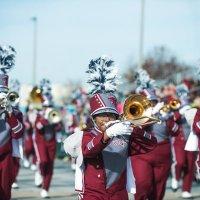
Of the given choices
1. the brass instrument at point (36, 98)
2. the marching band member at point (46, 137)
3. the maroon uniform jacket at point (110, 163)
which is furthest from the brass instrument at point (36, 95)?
the maroon uniform jacket at point (110, 163)

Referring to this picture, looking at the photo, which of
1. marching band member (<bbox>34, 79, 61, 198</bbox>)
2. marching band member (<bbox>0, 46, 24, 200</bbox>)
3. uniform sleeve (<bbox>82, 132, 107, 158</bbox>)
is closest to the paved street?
marching band member (<bbox>34, 79, 61, 198</bbox>)

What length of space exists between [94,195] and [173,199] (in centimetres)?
703

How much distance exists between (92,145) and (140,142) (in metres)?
0.61

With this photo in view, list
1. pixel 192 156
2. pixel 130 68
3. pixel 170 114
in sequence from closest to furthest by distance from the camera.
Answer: pixel 170 114, pixel 192 156, pixel 130 68

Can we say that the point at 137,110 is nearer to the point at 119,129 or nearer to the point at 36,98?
the point at 119,129

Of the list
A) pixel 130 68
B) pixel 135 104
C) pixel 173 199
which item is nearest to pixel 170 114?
pixel 173 199

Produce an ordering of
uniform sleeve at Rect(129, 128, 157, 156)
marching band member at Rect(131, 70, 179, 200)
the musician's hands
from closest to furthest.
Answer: uniform sleeve at Rect(129, 128, 157, 156)
the musician's hands
marching band member at Rect(131, 70, 179, 200)

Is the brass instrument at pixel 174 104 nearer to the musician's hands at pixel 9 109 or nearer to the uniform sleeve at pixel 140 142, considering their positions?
the musician's hands at pixel 9 109

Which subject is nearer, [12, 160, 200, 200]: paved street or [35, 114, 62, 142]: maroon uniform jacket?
[12, 160, 200, 200]: paved street

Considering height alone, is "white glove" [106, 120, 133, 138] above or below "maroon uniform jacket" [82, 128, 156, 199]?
above

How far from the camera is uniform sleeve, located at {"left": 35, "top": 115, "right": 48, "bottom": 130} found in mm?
15961

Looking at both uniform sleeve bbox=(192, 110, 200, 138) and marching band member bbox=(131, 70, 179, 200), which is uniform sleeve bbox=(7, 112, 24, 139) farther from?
uniform sleeve bbox=(192, 110, 200, 138)

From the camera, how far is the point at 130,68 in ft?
189

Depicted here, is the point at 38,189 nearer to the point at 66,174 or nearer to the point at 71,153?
the point at 66,174
